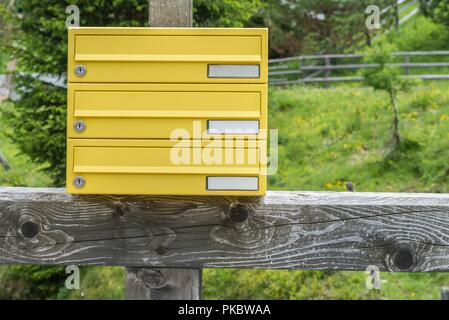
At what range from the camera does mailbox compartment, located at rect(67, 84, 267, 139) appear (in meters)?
1.82

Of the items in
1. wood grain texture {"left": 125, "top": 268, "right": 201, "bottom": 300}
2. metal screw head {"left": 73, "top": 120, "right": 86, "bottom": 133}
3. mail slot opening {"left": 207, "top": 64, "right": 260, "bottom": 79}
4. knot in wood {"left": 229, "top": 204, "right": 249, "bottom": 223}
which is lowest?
wood grain texture {"left": 125, "top": 268, "right": 201, "bottom": 300}

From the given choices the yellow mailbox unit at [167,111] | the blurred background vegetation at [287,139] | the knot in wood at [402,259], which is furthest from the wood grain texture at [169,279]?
the blurred background vegetation at [287,139]

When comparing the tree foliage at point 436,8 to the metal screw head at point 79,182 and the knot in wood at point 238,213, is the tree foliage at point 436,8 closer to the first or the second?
the knot in wood at point 238,213

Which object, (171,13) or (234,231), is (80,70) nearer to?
(171,13)

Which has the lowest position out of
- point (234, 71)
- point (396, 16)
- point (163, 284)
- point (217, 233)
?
point (163, 284)

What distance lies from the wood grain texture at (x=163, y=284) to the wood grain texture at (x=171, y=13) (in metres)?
0.66

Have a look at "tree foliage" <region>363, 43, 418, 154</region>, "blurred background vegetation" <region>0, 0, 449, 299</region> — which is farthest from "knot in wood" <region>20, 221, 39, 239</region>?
"tree foliage" <region>363, 43, 418, 154</region>

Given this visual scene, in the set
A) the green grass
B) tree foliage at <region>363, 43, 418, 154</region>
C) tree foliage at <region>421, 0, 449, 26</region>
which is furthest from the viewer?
tree foliage at <region>421, 0, 449, 26</region>

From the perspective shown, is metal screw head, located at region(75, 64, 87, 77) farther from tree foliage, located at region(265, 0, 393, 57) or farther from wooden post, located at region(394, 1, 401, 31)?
wooden post, located at region(394, 1, 401, 31)

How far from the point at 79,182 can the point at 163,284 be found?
348 mm

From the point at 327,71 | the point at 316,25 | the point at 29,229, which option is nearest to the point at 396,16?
the point at 316,25

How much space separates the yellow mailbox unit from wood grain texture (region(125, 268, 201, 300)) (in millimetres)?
211

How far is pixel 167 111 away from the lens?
184cm
